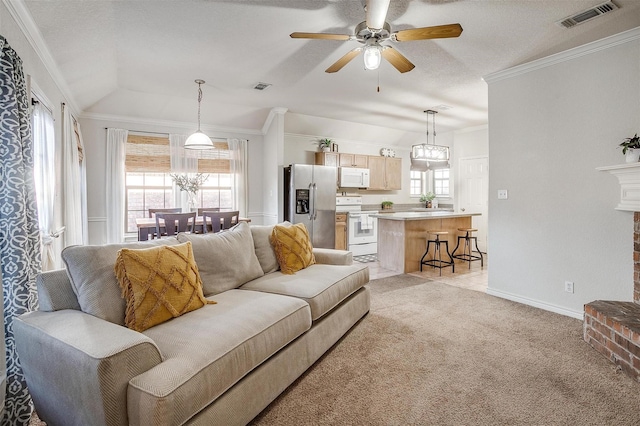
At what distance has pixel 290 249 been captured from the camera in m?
3.07

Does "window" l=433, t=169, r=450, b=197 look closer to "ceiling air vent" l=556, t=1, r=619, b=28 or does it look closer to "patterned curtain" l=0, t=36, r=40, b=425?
"ceiling air vent" l=556, t=1, r=619, b=28

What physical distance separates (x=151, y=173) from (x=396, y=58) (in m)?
4.96

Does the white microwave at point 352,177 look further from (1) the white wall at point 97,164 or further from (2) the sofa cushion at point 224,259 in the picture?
(2) the sofa cushion at point 224,259

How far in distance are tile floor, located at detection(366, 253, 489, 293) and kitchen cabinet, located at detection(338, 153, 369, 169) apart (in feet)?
7.91

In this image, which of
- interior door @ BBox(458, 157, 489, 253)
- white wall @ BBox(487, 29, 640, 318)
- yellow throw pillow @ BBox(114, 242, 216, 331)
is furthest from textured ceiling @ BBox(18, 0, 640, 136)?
yellow throw pillow @ BBox(114, 242, 216, 331)

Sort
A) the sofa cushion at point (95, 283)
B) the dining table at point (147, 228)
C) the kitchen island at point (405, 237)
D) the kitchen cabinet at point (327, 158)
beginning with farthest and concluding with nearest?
the kitchen cabinet at point (327, 158) < the kitchen island at point (405, 237) < the dining table at point (147, 228) < the sofa cushion at point (95, 283)

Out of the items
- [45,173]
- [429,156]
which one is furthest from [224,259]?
[429,156]

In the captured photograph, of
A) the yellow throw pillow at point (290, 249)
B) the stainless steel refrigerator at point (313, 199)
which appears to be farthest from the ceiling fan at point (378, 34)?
the stainless steel refrigerator at point (313, 199)

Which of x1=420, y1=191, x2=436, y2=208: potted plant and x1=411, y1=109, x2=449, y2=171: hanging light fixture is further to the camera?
x1=420, y1=191, x2=436, y2=208: potted plant

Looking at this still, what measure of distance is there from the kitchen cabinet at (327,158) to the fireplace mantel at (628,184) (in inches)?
186

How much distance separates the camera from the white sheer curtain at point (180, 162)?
20.2 ft

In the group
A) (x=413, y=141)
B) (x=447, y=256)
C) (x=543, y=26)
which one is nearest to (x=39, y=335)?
(x=543, y=26)

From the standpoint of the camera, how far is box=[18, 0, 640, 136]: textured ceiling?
266 cm

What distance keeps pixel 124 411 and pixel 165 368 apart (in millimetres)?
193
